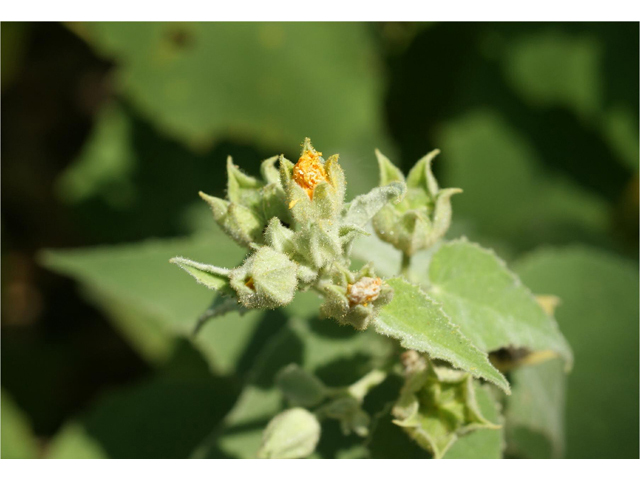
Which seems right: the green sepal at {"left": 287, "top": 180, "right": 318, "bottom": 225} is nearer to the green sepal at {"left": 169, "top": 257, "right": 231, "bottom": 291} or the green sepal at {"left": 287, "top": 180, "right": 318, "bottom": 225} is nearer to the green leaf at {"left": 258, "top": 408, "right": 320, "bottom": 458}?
the green sepal at {"left": 169, "top": 257, "right": 231, "bottom": 291}

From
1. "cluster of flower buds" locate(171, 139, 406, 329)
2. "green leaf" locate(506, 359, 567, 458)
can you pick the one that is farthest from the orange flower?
"green leaf" locate(506, 359, 567, 458)

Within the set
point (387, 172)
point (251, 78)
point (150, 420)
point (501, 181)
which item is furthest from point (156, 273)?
point (501, 181)

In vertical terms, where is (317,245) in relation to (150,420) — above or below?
above

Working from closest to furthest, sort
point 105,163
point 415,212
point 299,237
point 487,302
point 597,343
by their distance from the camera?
point 299,237 < point 415,212 < point 487,302 < point 597,343 < point 105,163

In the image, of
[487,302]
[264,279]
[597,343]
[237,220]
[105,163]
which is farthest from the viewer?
[105,163]

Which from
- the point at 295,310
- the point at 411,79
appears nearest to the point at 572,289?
the point at 295,310

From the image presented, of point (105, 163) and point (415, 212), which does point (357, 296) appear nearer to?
point (415, 212)
